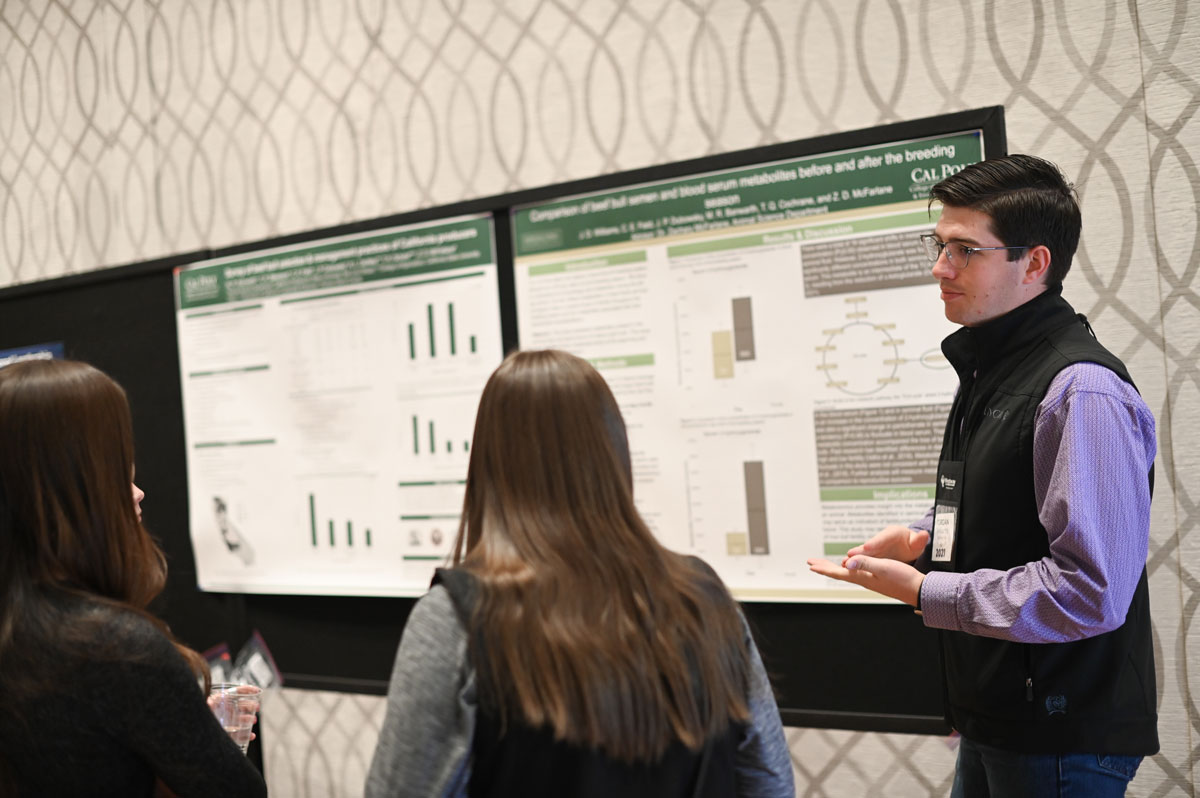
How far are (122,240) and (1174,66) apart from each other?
3.23 m

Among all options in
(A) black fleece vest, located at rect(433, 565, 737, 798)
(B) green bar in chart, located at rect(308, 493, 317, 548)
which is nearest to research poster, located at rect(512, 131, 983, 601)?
(B) green bar in chart, located at rect(308, 493, 317, 548)

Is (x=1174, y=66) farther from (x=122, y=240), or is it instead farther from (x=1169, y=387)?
(x=122, y=240)

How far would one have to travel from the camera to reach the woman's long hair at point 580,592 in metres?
1.08

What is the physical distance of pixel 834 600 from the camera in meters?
2.47

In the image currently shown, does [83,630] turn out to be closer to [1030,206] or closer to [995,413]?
[995,413]

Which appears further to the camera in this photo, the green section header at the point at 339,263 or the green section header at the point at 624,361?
the green section header at the point at 339,263

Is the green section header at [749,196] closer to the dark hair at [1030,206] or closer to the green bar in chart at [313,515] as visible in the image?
the dark hair at [1030,206]

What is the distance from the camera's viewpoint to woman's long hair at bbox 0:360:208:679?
1.31 meters

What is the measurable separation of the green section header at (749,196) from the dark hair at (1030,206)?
58 cm

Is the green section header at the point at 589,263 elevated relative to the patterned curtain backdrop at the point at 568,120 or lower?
lower

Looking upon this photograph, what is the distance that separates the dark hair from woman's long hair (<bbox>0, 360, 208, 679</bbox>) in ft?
4.63

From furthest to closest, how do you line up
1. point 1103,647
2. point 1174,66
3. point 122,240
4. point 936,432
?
point 122,240 → point 936,432 → point 1174,66 → point 1103,647

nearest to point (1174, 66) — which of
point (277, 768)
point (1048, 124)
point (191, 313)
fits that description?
point (1048, 124)

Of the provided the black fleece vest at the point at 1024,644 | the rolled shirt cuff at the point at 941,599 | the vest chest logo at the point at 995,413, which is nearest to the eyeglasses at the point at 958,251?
the black fleece vest at the point at 1024,644
